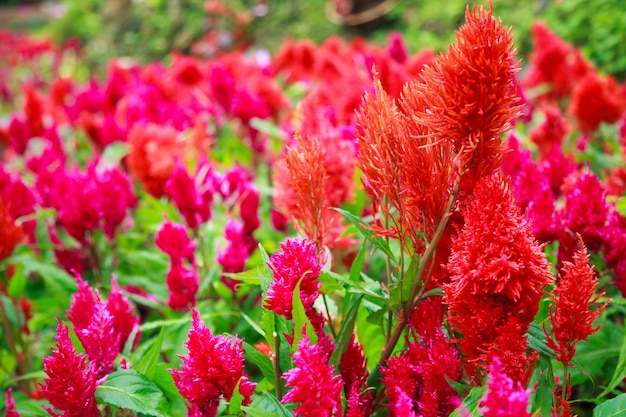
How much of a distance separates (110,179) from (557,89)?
8.61 ft

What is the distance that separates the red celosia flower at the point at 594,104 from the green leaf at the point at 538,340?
1.96 meters

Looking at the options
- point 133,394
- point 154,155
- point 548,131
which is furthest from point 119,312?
point 548,131

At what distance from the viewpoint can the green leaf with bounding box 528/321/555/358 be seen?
42.1 inches

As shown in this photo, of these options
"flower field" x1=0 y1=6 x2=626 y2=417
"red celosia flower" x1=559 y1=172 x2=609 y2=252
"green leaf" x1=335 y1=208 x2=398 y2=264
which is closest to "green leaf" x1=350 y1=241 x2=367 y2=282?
"flower field" x1=0 y1=6 x2=626 y2=417

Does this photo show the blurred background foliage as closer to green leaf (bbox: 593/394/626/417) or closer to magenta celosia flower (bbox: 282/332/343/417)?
green leaf (bbox: 593/394/626/417)

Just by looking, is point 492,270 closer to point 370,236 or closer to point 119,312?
point 370,236

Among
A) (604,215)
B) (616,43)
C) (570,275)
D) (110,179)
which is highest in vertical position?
(570,275)

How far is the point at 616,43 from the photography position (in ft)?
15.2

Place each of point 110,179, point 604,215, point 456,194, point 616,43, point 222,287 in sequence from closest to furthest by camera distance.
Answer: point 456,194
point 604,215
point 222,287
point 110,179
point 616,43

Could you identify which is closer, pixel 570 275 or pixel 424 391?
pixel 570 275

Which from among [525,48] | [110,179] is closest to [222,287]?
[110,179]

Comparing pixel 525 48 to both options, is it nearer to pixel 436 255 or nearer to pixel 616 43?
pixel 616 43

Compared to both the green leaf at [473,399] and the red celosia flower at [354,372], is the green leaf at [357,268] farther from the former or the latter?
the green leaf at [473,399]

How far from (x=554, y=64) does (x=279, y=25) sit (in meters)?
5.53
